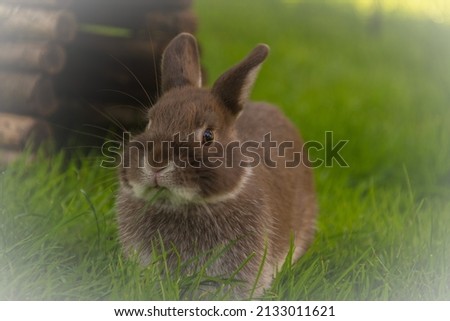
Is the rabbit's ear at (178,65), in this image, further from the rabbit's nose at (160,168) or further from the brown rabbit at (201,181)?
the rabbit's nose at (160,168)

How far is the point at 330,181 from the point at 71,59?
8.93ft

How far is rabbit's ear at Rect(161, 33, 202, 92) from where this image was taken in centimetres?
426

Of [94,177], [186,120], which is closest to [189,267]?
[186,120]

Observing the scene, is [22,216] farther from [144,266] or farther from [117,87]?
[117,87]

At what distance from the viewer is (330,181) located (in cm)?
627

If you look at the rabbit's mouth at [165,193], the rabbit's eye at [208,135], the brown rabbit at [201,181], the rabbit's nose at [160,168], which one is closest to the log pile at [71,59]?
the brown rabbit at [201,181]

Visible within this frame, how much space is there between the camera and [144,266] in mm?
4004

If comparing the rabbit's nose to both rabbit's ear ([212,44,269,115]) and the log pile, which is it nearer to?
rabbit's ear ([212,44,269,115])

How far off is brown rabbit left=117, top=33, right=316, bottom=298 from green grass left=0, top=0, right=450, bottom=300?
7.7 inches

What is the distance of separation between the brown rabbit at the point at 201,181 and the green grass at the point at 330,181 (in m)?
0.20

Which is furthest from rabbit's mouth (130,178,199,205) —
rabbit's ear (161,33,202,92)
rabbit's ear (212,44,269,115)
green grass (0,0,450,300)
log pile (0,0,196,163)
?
log pile (0,0,196,163)

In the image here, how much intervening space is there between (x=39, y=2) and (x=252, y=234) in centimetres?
315

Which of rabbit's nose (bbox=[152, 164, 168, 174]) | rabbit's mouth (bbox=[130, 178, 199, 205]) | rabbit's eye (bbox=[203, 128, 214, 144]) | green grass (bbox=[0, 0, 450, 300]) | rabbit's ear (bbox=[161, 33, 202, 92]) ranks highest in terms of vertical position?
rabbit's ear (bbox=[161, 33, 202, 92])

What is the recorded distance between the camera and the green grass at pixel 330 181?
13.2ft
